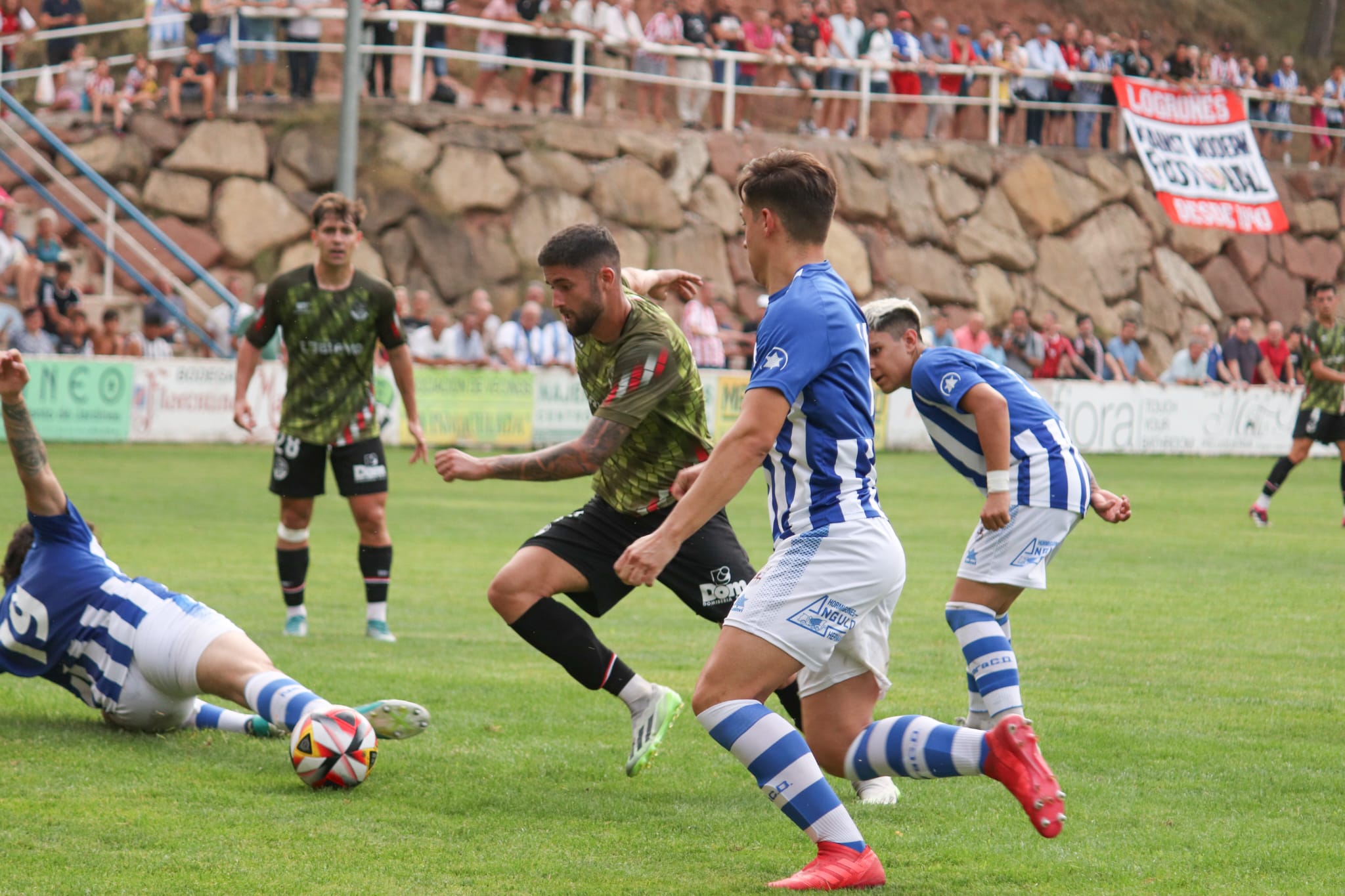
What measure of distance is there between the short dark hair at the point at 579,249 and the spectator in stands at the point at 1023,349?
22.0 m

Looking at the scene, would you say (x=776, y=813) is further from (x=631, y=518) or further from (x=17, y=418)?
(x=17, y=418)

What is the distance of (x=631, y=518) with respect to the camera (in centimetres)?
582

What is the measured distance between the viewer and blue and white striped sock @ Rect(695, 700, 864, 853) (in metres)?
4.12

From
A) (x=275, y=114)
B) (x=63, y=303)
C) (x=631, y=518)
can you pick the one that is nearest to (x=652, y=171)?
(x=275, y=114)

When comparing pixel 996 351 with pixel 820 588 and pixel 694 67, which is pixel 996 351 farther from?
pixel 820 588

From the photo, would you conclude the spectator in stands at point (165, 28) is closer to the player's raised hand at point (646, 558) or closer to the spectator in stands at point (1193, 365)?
the spectator in stands at point (1193, 365)

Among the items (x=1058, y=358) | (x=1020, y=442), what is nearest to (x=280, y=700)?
(x=1020, y=442)

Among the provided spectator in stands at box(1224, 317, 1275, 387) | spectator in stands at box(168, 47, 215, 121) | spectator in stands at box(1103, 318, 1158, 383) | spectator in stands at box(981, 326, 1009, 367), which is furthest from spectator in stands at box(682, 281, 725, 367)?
spectator in stands at box(1224, 317, 1275, 387)

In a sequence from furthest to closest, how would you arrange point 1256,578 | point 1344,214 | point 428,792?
point 1344,214 → point 1256,578 → point 428,792

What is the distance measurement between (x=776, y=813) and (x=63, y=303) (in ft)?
59.1

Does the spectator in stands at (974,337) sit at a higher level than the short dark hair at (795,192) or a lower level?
lower

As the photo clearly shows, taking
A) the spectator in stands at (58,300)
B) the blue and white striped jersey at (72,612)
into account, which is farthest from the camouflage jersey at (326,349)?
the spectator in stands at (58,300)

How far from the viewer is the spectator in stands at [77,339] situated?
20281mm

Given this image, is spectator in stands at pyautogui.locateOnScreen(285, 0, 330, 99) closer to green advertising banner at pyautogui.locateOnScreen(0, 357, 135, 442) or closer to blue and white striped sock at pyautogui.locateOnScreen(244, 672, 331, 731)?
green advertising banner at pyautogui.locateOnScreen(0, 357, 135, 442)
